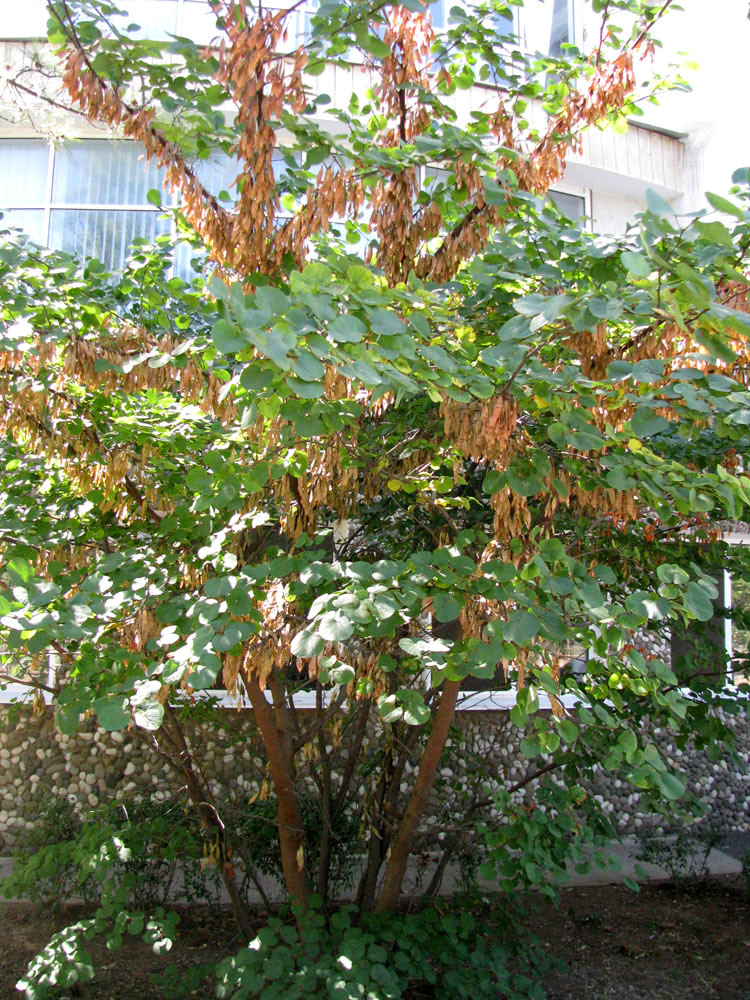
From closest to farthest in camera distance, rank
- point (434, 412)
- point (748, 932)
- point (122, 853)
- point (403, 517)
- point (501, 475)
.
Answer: point (501, 475)
point (434, 412)
point (122, 853)
point (403, 517)
point (748, 932)

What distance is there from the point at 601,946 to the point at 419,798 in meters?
1.95

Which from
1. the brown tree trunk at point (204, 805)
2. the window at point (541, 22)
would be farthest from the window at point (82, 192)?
the brown tree trunk at point (204, 805)

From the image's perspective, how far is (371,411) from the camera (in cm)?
326

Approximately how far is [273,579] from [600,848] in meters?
2.15

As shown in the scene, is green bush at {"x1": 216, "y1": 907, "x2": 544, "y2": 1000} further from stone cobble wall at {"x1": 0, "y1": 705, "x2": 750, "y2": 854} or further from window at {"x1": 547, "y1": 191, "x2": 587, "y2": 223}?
window at {"x1": 547, "y1": 191, "x2": 587, "y2": 223}

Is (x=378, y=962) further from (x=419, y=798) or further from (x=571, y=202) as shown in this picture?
(x=571, y=202)

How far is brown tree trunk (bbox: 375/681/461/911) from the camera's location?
3.54 meters

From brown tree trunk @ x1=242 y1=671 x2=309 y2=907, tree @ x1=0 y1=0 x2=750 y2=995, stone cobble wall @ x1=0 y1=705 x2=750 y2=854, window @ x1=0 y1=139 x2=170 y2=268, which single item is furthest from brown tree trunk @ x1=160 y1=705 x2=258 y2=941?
window @ x1=0 y1=139 x2=170 y2=268

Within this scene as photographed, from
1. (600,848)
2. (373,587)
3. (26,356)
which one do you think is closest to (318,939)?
(600,848)

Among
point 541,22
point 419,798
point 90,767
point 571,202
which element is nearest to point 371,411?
point 419,798

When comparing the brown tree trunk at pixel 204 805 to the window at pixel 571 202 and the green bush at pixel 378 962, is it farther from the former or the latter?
the window at pixel 571 202

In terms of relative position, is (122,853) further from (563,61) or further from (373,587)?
(563,61)

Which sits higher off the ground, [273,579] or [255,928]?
[273,579]

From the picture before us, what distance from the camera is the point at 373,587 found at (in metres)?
2.22
